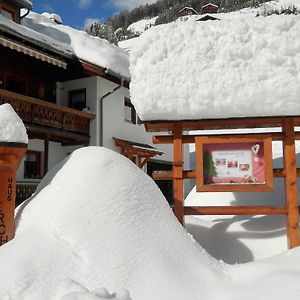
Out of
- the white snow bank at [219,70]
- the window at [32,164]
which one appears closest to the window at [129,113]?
the window at [32,164]

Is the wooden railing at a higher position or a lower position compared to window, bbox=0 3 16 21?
lower

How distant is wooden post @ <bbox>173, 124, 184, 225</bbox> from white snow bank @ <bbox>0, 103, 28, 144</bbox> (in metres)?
2.59

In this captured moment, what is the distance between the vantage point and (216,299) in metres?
4.23

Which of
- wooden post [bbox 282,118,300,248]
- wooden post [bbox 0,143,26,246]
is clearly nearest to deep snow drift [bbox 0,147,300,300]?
wooden post [bbox 0,143,26,246]

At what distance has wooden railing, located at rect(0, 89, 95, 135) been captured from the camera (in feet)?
42.2

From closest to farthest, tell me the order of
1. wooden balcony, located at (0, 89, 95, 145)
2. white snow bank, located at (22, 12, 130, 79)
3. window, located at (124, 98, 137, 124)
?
wooden balcony, located at (0, 89, 95, 145)
white snow bank, located at (22, 12, 130, 79)
window, located at (124, 98, 137, 124)

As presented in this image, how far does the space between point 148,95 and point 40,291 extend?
3.81 meters

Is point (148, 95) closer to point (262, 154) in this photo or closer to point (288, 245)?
point (262, 154)

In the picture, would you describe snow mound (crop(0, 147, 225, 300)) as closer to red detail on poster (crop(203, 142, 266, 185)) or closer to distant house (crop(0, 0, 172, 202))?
red detail on poster (crop(203, 142, 266, 185))

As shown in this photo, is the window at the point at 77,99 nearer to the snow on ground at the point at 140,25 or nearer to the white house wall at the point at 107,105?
the white house wall at the point at 107,105

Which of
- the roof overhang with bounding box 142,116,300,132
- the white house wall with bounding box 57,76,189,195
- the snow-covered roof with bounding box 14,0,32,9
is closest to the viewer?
the roof overhang with bounding box 142,116,300,132

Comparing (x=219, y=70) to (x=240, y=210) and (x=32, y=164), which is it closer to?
(x=240, y=210)

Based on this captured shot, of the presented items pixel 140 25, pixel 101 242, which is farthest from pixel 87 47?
pixel 140 25

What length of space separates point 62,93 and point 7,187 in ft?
42.5
